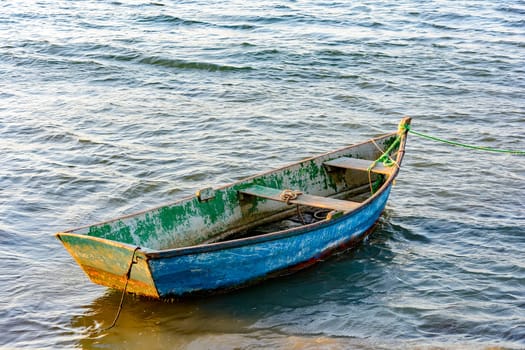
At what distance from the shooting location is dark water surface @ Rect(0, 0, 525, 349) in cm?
683

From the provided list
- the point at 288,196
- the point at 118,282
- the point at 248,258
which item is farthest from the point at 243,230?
the point at 118,282

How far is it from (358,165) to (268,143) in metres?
3.06

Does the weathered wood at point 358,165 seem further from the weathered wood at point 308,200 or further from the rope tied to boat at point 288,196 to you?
the rope tied to boat at point 288,196

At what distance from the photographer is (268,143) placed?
1180cm

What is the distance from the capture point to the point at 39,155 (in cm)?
1131

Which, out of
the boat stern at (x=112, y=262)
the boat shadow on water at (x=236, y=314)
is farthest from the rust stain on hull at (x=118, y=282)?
the boat shadow on water at (x=236, y=314)

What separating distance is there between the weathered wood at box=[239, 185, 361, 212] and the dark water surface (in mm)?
638

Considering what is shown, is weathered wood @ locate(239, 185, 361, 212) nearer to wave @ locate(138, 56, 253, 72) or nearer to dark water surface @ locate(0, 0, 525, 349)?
dark water surface @ locate(0, 0, 525, 349)

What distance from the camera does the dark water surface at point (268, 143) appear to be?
6832 millimetres

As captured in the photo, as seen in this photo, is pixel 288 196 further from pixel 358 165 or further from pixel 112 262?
pixel 112 262

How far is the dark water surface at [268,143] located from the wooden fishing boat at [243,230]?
30 cm

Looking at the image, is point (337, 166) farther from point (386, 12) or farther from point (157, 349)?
point (386, 12)

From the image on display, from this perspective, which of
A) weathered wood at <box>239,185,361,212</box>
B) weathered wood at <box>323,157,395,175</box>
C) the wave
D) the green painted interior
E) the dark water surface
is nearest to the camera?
the dark water surface

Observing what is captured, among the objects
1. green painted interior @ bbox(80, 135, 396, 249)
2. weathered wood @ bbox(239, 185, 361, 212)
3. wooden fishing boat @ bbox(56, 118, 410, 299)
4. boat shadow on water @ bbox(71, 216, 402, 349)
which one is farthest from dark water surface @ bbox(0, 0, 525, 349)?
green painted interior @ bbox(80, 135, 396, 249)
